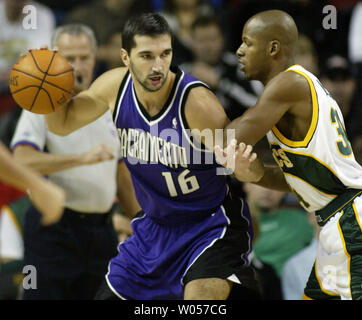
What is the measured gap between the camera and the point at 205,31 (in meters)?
7.70

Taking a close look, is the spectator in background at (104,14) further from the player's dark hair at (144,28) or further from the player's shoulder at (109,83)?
the player's dark hair at (144,28)

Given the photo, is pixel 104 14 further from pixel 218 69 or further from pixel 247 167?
pixel 247 167

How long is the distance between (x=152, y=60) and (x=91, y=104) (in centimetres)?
67

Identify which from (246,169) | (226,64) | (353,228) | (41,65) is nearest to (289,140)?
(246,169)

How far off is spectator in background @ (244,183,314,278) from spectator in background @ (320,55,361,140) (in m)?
1.26

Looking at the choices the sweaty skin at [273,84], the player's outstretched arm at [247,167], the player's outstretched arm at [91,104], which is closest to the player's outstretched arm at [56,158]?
the player's outstretched arm at [91,104]

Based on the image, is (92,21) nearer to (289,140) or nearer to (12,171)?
(289,140)

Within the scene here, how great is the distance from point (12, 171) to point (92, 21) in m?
6.11

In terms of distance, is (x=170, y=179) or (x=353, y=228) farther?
(x=170, y=179)

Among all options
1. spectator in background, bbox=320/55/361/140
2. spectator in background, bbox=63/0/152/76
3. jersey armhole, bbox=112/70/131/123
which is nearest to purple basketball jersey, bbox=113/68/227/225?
jersey armhole, bbox=112/70/131/123

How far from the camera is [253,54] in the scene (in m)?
4.00

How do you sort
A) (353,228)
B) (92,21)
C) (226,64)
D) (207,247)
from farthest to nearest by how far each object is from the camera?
(92,21)
(226,64)
(207,247)
(353,228)

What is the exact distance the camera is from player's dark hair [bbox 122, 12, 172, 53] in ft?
13.2

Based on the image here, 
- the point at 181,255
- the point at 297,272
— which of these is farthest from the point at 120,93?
the point at 297,272
